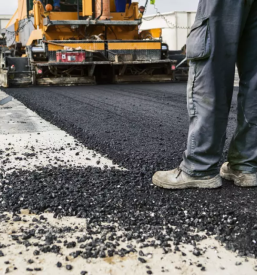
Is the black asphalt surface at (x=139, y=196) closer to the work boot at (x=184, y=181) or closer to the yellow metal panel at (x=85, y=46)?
the work boot at (x=184, y=181)

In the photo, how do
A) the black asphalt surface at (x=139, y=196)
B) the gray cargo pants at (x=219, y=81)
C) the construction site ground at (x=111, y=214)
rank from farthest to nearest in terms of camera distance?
the gray cargo pants at (x=219, y=81)
the black asphalt surface at (x=139, y=196)
the construction site ground at (x=111, y=214)

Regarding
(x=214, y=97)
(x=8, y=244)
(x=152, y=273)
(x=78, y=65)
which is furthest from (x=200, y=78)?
(x=78, y=65)

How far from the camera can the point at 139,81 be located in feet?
36.7

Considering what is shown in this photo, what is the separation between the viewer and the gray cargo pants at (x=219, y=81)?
2.19m

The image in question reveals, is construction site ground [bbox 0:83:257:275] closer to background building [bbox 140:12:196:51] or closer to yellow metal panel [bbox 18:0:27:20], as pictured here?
yellow metal panel [bbox 18:0:27:20]

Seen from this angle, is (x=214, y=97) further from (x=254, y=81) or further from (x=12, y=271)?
(x=12, y=271)

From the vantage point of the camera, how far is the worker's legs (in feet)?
7.68

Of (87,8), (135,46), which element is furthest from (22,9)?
(135,46)

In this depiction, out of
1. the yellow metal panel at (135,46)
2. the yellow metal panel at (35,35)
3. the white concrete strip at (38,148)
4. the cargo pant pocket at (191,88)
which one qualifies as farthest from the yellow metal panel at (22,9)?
the cargo pant pocket at (191,88)

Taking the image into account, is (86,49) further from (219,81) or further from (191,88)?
(219,81)

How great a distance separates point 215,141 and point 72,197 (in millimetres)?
889

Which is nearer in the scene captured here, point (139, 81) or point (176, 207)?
point (176, 207)

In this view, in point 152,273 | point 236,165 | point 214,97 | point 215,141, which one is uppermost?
point 214,97

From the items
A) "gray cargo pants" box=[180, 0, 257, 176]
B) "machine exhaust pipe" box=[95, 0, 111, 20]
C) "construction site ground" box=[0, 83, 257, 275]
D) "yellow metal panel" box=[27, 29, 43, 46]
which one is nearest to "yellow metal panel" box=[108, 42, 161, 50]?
"machine exhaust pipe" box=[95, 0, 111, 20]
